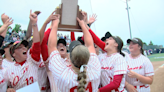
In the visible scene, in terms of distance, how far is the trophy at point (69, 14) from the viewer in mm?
1592

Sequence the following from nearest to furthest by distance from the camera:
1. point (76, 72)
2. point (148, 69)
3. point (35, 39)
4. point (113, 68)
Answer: point (76, 72)
point (35, 39)
point (113, 68)
point (148, 69)

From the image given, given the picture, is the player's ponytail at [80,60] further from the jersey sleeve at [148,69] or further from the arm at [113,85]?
the jersey sleeve at [148,69]

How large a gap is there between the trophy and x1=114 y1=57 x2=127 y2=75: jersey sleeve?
0.83m

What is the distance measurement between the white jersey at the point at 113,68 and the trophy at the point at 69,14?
80cm

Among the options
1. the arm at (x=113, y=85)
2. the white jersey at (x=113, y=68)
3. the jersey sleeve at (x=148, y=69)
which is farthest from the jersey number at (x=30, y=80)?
the jersey sleeve at (x=148, y=69)

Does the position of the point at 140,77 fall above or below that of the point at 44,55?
below

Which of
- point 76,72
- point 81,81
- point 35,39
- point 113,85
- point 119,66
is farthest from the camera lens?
point 119,66

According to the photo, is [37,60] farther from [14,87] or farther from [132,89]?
[132,89]

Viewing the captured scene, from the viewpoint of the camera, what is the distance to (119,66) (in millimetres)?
1825

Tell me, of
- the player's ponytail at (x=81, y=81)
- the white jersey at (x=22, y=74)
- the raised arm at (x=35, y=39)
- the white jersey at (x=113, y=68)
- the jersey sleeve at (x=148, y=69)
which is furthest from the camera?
the jersey sleeve at (x=148, y=69)

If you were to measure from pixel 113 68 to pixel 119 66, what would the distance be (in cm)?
15

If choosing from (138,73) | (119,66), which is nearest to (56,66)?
(119,66)

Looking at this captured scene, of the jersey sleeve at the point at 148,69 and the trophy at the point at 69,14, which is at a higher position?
the trophy at the point at 69,14

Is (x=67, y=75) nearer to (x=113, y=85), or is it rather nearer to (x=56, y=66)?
(x=56, y=66)
